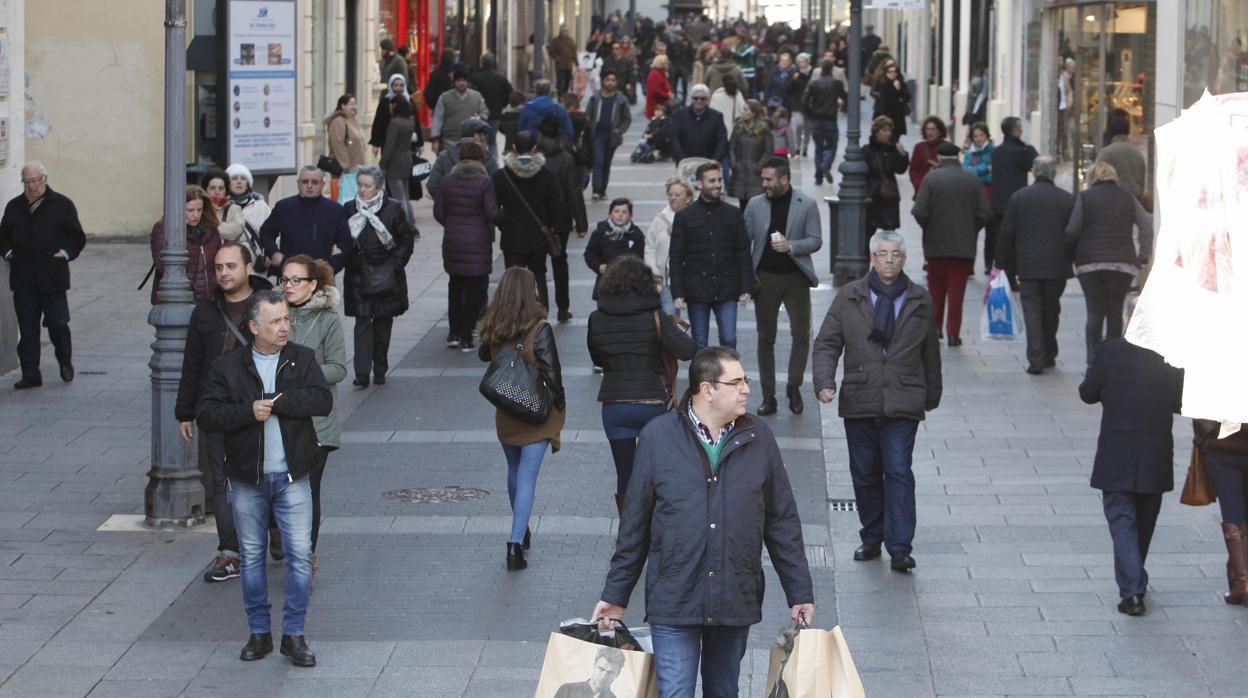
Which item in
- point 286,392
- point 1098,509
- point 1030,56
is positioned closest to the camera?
point 286,392

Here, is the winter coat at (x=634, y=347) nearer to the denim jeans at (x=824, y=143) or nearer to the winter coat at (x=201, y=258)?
the winter coat at (x=201, y=258)

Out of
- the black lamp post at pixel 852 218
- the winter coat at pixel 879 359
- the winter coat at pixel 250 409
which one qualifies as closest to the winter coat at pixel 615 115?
the black lamp post at pixel 852 218

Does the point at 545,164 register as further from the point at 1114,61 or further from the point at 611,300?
the point at 1114,61

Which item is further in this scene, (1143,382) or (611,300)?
(611,300)

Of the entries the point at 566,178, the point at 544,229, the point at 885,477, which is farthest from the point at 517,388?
the point at 566,178

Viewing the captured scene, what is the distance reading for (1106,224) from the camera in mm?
14719

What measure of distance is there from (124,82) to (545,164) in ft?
24.0

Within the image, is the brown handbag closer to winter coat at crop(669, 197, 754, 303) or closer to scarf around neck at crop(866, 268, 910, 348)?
scarf around neck at crop(866, 268, 910, 348)

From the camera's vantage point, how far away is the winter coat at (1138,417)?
877cm

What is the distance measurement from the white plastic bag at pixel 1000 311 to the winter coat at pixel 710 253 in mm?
3268

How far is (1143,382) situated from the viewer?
8781 millimetres

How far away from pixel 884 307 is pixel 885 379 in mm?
376

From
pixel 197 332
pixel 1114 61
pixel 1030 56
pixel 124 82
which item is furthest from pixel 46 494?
pixel 1030 56

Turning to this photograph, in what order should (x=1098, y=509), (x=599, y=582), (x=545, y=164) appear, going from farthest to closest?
(x=545, y=164)
(x=1098, y=509)
(x=599, y=582)
